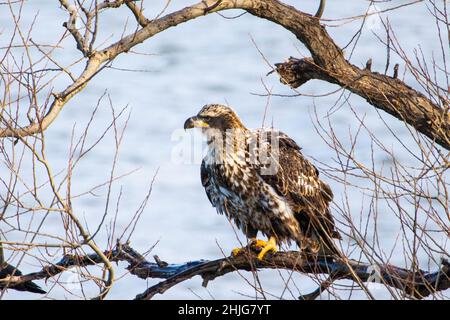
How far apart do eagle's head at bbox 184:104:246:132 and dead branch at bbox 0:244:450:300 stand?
3.50ft

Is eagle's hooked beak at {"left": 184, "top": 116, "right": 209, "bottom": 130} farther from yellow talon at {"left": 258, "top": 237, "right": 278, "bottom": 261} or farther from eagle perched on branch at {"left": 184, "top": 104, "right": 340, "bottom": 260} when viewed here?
yellow talon at {"left": 258, "top": 237, "right": 278, "bottom": 261}

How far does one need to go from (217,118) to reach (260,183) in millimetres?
648

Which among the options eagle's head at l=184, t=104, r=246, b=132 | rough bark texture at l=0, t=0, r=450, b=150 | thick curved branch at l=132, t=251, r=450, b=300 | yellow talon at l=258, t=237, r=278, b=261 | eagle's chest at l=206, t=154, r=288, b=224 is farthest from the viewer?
eagle's head at l=184, t=104, r=246, b=132

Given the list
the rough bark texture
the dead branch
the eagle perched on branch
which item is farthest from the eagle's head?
the dead branch

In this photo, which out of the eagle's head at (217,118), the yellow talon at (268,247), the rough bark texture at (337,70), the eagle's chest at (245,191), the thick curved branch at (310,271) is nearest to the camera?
the thick curved branch at (310,271)

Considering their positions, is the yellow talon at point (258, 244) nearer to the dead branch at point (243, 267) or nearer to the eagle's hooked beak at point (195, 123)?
the dead branch at point (243, 267)

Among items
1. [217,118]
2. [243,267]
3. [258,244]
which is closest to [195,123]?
[217,118]

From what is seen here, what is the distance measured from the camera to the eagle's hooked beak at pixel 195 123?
7828 mm

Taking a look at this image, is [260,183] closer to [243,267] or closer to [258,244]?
[258,244]

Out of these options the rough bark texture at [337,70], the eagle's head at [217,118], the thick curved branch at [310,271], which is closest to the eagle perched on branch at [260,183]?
the eagle's head at [217,118]

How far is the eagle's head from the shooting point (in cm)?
791

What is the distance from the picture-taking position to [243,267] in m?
7.52
